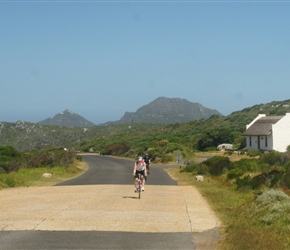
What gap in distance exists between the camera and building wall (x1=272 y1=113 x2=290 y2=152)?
63438 mm

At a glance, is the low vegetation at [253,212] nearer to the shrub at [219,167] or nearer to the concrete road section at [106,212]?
the concrete road section at [106,212]

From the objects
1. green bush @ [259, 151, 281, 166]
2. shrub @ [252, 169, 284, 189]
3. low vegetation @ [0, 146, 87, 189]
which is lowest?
low vegetation @ [0, 146, 87, 189]

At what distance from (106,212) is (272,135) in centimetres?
4960

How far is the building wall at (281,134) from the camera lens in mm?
63438

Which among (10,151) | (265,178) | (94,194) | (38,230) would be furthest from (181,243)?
(10,151)

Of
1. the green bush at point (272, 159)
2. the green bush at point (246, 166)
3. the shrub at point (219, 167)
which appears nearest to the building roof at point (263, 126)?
the green bush at point (272, 159)

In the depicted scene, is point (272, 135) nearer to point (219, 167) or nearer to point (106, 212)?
point (219, 167)

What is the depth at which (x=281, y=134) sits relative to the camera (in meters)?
63.9

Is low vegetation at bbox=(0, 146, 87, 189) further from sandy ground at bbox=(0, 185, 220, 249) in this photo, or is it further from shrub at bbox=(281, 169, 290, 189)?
shrub at bbox=(281, 169, 290, 189)

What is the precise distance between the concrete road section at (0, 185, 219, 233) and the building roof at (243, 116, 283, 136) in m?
43.6

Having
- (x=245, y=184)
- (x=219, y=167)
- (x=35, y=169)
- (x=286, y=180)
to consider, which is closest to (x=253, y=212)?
(x=286, y=180)

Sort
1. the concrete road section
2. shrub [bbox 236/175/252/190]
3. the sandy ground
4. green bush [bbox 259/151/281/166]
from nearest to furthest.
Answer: the sandy ground → the concrete road section → shrub [bbox 236/175/252/190] → green bush [bbox 259/151/281/166]

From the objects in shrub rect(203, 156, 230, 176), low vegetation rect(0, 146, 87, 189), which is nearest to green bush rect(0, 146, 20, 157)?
low vegetation rect(0, 146, 87, 189)

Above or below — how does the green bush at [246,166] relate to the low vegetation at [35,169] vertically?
above
